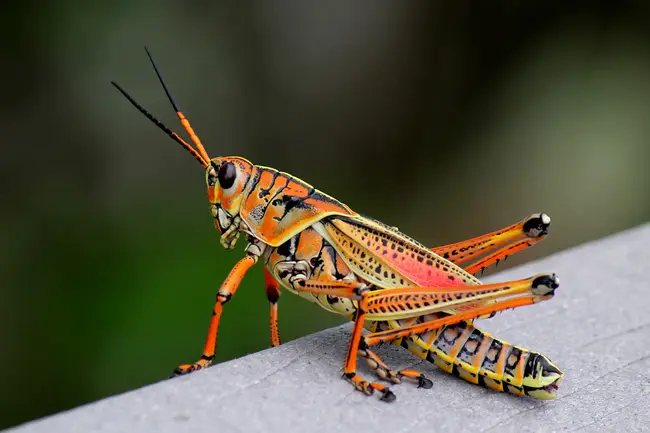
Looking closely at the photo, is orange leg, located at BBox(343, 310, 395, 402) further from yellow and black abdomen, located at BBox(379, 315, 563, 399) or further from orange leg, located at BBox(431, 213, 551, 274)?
orange leg, located at BBox(431, 213, 551, 274)

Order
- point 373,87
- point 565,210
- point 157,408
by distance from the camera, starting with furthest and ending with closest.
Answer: point 565,210
point 373,87
point 157,408

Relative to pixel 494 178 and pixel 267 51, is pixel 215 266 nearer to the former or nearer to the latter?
pixel 267 51

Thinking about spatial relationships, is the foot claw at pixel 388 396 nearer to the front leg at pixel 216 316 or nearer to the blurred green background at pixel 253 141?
the front leg at pixel 216 316

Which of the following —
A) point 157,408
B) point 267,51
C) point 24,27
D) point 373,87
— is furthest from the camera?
point 373,87

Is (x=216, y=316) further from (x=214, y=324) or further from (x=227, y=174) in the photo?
(x=227, y=174)

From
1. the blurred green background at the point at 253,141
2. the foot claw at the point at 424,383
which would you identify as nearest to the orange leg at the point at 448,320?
the foot claw at the point at 424,383

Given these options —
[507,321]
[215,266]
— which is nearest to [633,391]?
[507,321]
